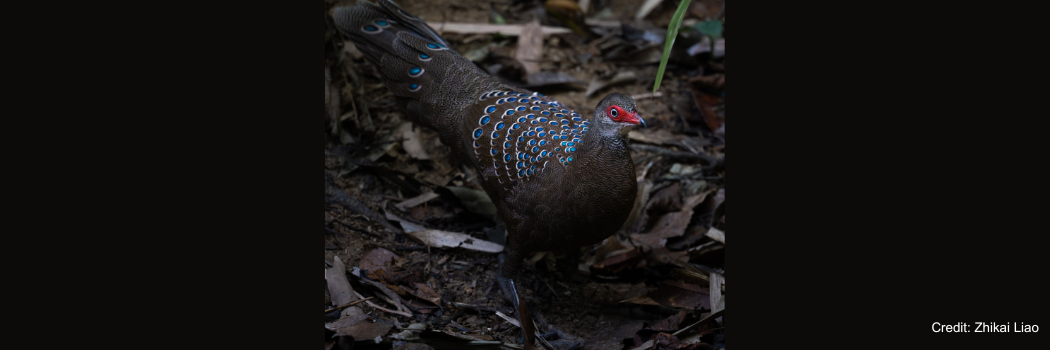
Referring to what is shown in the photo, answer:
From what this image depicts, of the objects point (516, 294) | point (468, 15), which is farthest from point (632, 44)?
point (516, 294)

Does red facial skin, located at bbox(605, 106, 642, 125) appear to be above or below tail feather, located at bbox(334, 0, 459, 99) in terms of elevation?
below

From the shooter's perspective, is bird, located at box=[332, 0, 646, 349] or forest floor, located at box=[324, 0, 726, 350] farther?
forest floor, located at box=[324, 0, 726, 350]

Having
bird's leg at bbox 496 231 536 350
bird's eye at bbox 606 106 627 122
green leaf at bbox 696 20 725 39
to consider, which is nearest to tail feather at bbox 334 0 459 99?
bird's leg at bbox 496 231 536 350

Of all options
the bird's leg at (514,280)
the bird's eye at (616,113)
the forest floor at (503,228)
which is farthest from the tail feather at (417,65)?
the bird's eye at (616,113)

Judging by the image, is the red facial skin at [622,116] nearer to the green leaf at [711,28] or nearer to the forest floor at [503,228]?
the forest floor at [503,228]

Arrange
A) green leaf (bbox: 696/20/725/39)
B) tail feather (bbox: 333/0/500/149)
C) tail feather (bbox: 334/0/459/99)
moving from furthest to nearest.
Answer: green leaf (bbox: 696/20/725/39) → tail feather (bbox: 334/0/459/99) → tail feather (bbox: 333/0/500/149)

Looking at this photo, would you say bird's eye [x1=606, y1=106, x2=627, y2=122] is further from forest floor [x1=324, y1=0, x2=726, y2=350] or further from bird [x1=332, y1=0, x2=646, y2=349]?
forest floor [x1=324, y1=0, x2=726, y2=350]

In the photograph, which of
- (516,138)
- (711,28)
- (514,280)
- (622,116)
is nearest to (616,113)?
(622,116)

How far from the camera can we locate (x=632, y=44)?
679 centimetres

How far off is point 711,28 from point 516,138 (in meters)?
2.94

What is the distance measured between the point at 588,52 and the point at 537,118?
2.68 m

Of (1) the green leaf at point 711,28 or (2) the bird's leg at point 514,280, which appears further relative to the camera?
(1) the green leaf at point 711,28

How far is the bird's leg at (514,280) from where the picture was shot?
4.06 m

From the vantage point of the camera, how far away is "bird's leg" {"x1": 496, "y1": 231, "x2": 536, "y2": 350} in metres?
4.06
